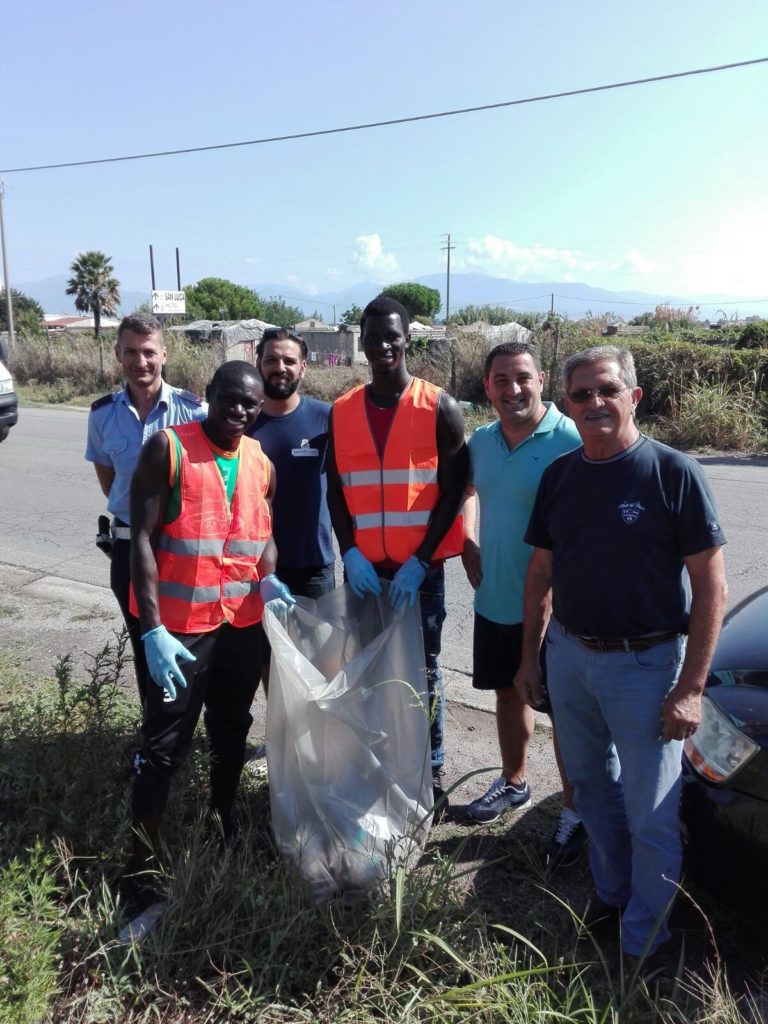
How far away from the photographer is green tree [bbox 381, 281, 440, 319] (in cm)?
8138

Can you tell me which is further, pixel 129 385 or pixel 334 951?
pixel 129 385

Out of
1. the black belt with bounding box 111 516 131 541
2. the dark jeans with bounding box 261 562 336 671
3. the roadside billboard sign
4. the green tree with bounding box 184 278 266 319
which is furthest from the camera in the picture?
the green tree with bounding box 184 278 266 319

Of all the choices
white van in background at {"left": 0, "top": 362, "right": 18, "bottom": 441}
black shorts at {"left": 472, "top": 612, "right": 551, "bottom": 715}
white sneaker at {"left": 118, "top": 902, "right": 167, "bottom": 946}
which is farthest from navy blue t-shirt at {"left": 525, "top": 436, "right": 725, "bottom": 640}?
white van in background at {"left": 0, "top": 362, "right": 18, "bottom": 441}

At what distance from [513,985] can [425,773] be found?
0.71m

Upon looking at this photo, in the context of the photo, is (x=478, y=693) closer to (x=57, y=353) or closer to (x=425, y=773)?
(x=425, y=773)

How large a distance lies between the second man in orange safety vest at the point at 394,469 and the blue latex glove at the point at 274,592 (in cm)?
27

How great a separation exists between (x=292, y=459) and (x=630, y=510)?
4.64 ft

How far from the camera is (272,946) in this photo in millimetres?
2193

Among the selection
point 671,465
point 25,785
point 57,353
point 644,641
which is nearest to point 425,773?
point 644,641

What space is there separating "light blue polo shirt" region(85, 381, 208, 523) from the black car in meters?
2.04

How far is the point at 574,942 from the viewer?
238cm

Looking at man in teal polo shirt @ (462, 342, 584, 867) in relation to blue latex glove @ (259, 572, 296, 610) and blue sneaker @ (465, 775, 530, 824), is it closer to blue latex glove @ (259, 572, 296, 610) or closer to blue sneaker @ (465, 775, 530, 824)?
blue sneaker @ (465, 775, 530, 824)

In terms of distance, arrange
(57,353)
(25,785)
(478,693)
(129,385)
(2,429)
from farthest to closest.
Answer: (57,353)
(2,429)
(478,693)
(129,385)
(25,785)

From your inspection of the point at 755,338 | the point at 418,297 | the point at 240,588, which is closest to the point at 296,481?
the point at 240,588
